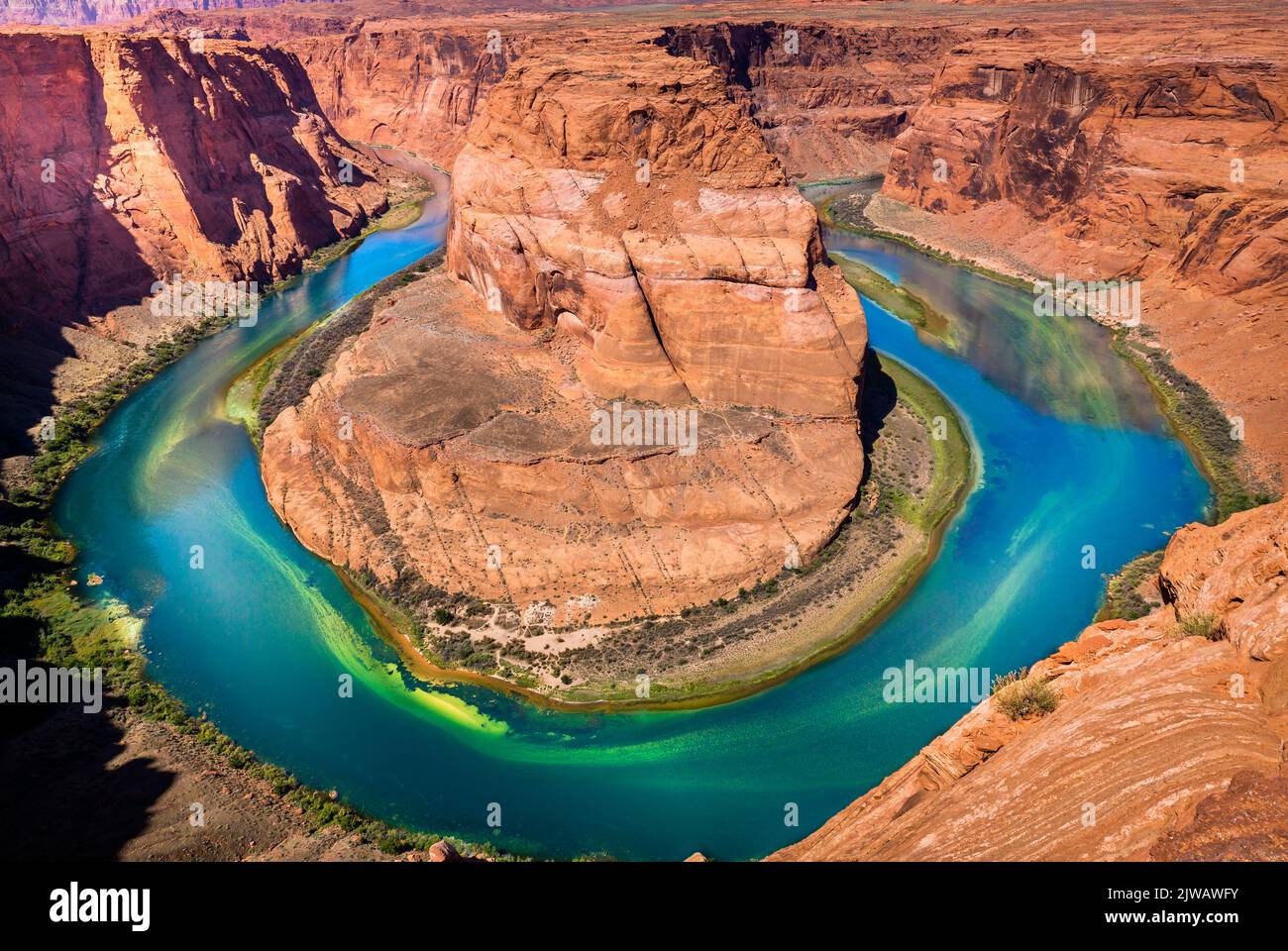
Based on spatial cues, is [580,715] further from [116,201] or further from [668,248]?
[116,201]

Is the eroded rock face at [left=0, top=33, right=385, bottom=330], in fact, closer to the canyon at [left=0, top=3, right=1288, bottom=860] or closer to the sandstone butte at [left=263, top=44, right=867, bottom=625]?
the canyon at [left=0, top=3, right=1288, bottom=860]

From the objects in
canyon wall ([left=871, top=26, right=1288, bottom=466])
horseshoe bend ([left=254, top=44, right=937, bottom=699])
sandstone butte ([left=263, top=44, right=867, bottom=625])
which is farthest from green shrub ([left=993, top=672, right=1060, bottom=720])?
canyon wall ([left=871, top=26, right=1288, bottom=466])

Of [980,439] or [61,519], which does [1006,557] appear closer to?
[980,439]

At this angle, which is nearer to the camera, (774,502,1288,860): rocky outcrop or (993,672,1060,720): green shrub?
(774,502,1288,860): rocky outcrop

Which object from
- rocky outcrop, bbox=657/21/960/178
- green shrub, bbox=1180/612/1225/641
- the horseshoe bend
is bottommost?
green shrub, bbox=1180/612/1225/641

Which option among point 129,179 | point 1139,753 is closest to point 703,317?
point 1139,753

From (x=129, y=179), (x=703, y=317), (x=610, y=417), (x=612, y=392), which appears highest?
(x=129, y=179)
